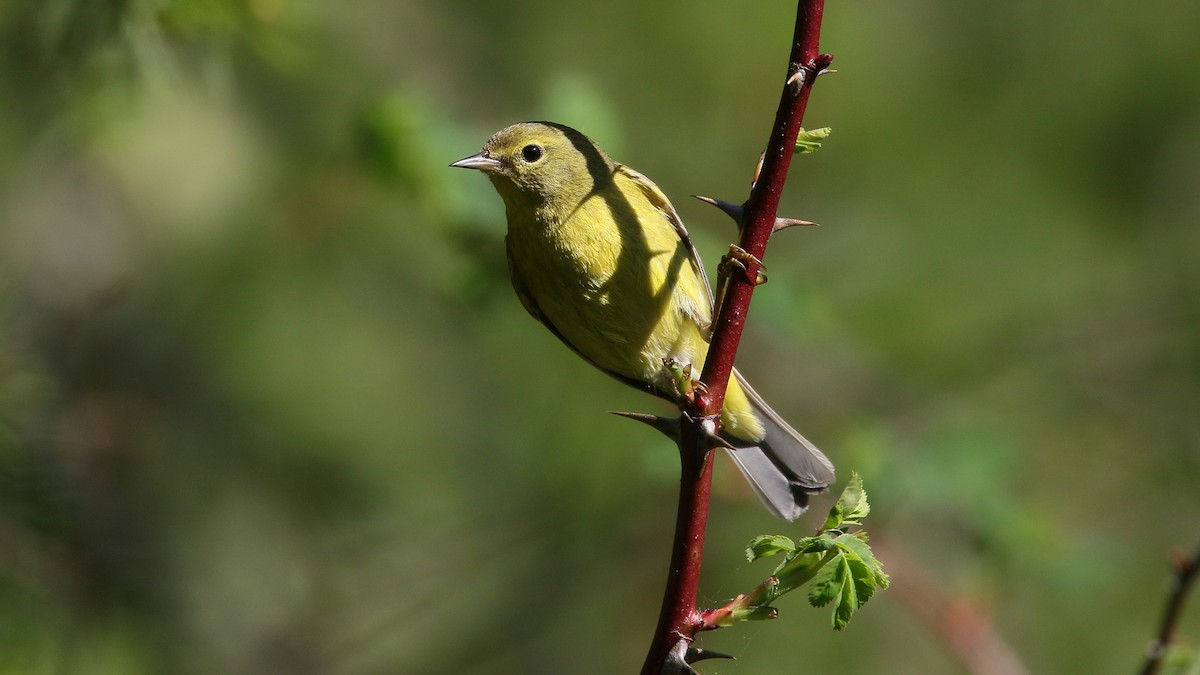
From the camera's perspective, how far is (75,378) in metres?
5.05

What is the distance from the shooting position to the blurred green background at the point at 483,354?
4207 mm

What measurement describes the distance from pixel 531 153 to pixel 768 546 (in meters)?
2.43

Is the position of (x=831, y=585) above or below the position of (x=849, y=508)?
below

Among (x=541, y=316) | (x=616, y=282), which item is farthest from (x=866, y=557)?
(x=541, y=316)

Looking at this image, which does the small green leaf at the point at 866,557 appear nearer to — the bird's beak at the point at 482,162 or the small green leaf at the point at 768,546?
the small green leaf at the point at 768,546

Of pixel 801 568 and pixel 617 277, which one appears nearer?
pixel 801 568

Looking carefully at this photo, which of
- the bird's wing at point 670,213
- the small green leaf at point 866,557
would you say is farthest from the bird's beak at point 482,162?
the small green leaf at point 866,557

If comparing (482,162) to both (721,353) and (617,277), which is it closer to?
(617,277)

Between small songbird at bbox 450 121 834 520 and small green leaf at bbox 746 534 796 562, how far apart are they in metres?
1.52

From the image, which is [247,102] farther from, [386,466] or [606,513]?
[606,513]

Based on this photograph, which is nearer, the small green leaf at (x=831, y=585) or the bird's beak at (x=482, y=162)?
the small green leaf at (x=831, y=585)

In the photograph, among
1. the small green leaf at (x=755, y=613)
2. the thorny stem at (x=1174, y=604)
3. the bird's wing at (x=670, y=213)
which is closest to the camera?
the small green leaf at (x=755, y=613)

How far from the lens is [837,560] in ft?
6.13

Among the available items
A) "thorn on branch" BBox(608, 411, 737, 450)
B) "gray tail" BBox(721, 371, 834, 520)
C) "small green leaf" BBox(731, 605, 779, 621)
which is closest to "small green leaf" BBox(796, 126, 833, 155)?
"thorn on branch" BBox(608, 411, 737, 450)
